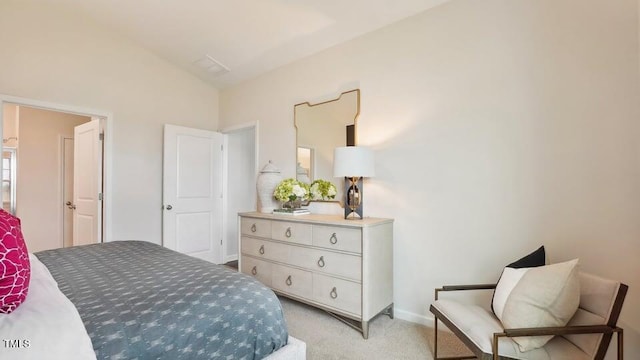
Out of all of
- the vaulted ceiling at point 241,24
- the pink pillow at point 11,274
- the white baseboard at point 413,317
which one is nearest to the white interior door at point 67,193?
the vaulted ceiling at point 241,24

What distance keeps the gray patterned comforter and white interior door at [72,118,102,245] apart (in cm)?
213

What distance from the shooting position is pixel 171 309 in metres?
1.12

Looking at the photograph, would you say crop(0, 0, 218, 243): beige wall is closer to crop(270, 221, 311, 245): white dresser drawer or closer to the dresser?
the dresser

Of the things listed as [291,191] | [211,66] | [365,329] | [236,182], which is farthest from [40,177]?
[365,329]

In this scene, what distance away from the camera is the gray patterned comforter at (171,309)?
3.27 feet

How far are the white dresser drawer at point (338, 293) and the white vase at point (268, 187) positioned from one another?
1.05 m

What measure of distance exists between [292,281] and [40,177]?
404cm

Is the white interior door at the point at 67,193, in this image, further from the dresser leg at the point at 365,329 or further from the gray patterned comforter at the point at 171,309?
the dresser leg at the point at 365,329

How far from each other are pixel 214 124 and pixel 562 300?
4284mm

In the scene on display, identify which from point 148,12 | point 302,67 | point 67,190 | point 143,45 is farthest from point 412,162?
point 67,190

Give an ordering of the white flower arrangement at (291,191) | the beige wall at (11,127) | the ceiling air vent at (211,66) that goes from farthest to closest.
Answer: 1. the beige wall at (11,127)
2. the ceiling air vent at (211,66)
3. the white flower arrangement at (291,191)

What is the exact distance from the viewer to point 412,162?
8.27ft

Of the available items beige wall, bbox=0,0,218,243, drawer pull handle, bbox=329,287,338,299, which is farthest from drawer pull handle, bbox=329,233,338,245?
beige wall, bbox=0,0,218,243

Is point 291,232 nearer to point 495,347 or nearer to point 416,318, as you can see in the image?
point 416,318
